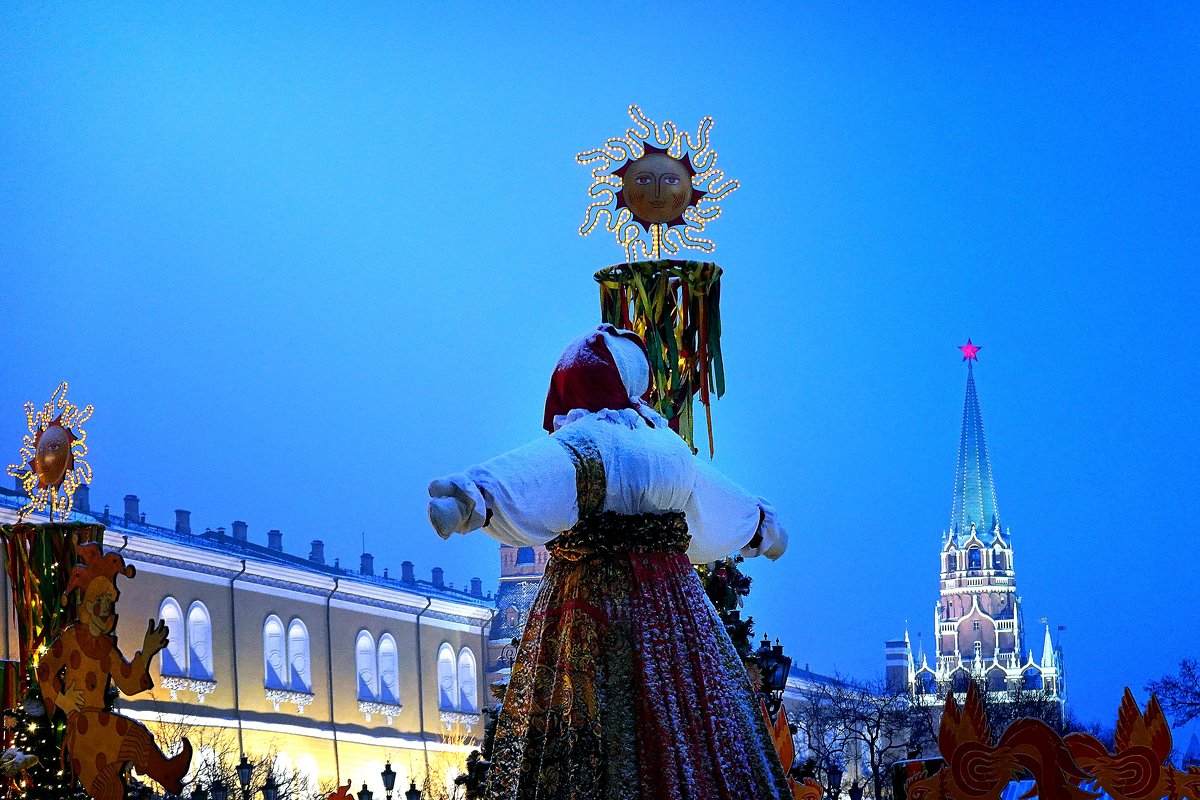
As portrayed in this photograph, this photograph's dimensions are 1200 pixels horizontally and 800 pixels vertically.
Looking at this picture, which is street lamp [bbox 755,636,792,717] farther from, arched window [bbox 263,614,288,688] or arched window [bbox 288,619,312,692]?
arched window [bbox 288,619,312,692]

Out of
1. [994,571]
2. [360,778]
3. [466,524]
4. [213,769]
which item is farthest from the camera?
[994,571]

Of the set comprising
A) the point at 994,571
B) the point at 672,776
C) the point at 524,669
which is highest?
the point at 994,571

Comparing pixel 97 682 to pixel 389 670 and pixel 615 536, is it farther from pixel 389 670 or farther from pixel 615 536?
pixel 389 670

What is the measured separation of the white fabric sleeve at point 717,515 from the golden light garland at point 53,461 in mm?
5710

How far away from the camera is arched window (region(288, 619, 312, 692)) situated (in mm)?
37031

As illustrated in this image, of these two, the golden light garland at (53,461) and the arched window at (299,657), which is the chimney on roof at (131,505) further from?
the golden light garland at (53,461)

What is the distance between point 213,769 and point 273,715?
6113mm

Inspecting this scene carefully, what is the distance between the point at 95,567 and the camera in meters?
9.39

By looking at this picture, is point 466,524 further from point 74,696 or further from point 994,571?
point 994,571

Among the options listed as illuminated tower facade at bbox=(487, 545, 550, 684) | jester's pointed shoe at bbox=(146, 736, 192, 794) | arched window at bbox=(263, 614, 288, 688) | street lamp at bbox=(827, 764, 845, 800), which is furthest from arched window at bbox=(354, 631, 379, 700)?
jester's pointed shoe at bbox=(146, 736, 192, 794)

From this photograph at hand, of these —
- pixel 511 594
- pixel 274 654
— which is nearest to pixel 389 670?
pixel 274 654

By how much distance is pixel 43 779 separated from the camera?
9.39 meters

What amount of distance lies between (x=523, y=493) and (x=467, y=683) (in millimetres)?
39312

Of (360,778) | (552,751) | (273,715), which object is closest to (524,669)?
(552,751)
